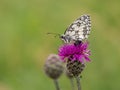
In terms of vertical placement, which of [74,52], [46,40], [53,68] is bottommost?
[53,68]

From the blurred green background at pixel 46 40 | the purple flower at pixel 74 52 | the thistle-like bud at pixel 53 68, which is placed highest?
the blurred green background at pixel 46 40

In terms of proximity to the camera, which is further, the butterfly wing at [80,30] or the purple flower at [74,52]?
the purple flower at [74,52]

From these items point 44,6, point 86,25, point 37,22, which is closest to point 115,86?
point 37,22

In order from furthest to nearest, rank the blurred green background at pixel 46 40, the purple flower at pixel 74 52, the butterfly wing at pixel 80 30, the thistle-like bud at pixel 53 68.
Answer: the blurred green background at pixel 46 40 < the purple flower at pixel 74 52 < the butterfly wing at pixel 80 30 < the thistle-like bud at pixel 53 68

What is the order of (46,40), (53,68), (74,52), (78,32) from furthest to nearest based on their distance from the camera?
(46,40), (74,52), (78,32), (53,68)

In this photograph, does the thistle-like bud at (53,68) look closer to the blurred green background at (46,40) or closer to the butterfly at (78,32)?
the butterfly at (78,32)

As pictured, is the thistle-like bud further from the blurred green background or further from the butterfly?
the blurred green background

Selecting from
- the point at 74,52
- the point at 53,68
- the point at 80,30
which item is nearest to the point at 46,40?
the point at 74,52

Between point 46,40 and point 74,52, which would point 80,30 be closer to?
point 74,52

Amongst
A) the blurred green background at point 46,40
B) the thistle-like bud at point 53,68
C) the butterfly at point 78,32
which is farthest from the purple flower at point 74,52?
the blurred green background at point 46,40
